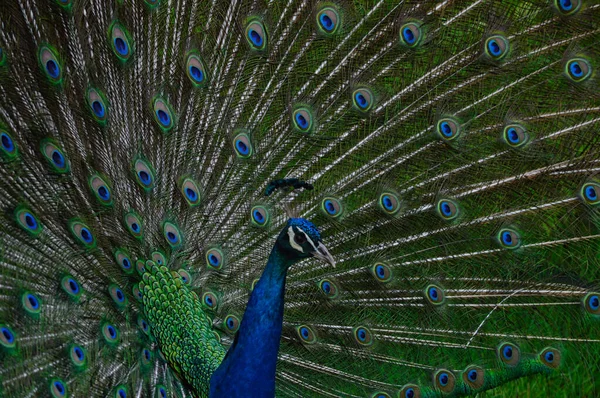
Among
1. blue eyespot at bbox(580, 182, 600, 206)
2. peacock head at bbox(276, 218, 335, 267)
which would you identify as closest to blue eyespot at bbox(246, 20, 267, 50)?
peacock head at bbox(276, 218, 335, 267)

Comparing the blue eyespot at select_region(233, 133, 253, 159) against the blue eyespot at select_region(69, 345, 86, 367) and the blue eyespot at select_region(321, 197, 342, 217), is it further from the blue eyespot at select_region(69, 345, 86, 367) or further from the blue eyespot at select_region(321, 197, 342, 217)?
the blue eyespot at select_region(69, 345, 86, 367)

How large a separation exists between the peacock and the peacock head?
166 mm

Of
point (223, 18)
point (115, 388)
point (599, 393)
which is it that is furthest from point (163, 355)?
point (599, 393)

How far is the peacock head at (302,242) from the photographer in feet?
6.63

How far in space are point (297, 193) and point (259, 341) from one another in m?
0.55

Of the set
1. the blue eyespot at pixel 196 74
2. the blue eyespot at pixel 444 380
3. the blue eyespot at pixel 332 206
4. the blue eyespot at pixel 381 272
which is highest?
the blue eyespot at pixel 196 74

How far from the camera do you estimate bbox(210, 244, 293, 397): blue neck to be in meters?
2.20

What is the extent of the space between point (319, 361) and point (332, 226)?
1.57 ft

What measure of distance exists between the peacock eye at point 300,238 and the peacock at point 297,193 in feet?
0.72

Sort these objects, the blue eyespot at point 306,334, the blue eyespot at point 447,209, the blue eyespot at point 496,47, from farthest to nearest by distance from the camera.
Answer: the blue eyespot at point 306,334 → the blue eyespot at point 447,209 → the blue eyespot at point 496,47

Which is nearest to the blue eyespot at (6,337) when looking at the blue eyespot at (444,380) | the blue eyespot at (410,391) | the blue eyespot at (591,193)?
the blue eyespot at (410,391)

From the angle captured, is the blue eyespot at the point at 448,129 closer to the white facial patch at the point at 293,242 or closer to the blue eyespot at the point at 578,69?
the blue eyespot at the point at 578,69

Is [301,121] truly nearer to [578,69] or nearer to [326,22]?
[326,22]

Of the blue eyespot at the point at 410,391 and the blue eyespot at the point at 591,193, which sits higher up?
the blue eyespot at the point at 591,193
